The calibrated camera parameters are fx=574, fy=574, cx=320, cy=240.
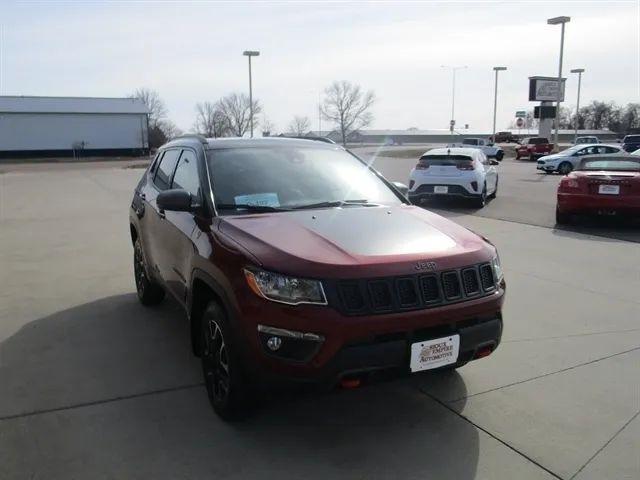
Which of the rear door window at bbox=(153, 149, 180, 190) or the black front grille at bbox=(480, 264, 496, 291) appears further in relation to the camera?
the rear door window at bbox=(153, 149, 180, 190)

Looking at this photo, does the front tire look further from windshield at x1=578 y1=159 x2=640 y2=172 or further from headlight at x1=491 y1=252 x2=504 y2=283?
windshield at x1=578 y1=159 x2=640 y2=172

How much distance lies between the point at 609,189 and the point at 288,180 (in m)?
8.42

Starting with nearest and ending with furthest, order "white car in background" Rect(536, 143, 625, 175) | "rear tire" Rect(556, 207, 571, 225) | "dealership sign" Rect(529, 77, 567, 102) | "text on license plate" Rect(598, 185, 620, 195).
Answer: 1. "text on license plate" Rect(598, 185, 620, 195)
2. "rear tire" Rect(556, 207, 571, 225)
3. "white car in background" Rect(536, 143, 625, 175)
4. "dealership sign" Rect(529, 77, 567, 102)

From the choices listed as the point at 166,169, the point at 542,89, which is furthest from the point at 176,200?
the point at 542,89

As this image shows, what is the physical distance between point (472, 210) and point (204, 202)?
1087cm

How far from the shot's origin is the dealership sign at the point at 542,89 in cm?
5595

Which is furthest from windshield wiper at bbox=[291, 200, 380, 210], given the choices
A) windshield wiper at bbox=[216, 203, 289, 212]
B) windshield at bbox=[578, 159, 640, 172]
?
windshield at bbox=[578, 159, 640, 172]

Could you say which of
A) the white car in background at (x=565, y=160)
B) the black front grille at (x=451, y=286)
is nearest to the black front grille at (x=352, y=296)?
the black front grille at (x=451, y=286)

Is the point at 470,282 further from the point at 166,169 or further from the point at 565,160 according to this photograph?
the point at 565,160

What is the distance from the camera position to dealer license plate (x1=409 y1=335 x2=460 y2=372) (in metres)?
3.04

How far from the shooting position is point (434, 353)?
10.2ft

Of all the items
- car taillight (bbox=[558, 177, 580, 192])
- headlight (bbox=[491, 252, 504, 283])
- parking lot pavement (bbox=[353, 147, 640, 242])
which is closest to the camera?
headlight (bbox=[491, 252, 504, 283])

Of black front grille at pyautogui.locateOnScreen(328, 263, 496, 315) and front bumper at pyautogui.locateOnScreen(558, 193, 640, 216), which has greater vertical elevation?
black front grille at pyautogui.locateOnScreen(328, 263, 496, 315)

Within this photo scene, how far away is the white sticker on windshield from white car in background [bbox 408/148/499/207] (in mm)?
10343
